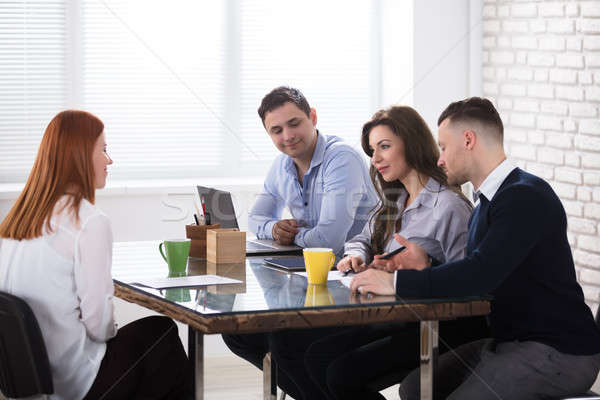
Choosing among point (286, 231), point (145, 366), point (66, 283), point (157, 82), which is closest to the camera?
point (66, 283)

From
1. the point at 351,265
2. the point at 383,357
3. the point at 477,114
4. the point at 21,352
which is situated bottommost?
the point at 383,357

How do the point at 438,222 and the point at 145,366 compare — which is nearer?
the point at 145,366

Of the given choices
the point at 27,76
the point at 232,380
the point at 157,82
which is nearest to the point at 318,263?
the point at 232,380

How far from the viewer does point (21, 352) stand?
1.73m

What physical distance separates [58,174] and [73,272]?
0.78 ft

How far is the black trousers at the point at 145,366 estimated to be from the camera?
188cm

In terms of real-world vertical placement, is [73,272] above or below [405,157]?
below

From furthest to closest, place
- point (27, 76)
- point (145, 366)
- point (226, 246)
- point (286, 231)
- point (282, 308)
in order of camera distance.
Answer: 1. point (27, 76)
2. point (286, 231)
3. point (226, 246)
4. point (145, 366)
5. point (282, 308)

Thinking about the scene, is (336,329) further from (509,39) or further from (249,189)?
(509,39)

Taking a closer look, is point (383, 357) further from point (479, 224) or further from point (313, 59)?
point (313, 59)

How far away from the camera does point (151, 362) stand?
196 centimetres

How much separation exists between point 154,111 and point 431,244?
220 cm

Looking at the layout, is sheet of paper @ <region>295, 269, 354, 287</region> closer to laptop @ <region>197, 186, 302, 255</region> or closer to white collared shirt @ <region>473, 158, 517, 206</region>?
white collared shirt @ <region>473, 158, 517, 206</region>

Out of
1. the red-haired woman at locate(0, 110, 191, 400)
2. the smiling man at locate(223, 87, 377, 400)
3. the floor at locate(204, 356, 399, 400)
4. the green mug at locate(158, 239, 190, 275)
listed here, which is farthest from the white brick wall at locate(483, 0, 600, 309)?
the red-haired woman at locate(0, 110, 191, 400)
